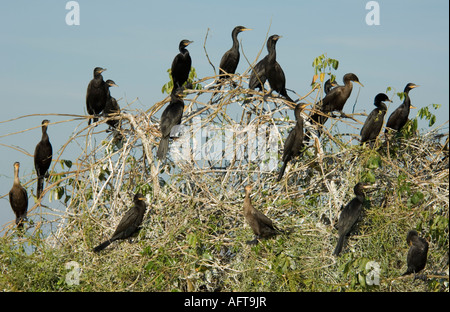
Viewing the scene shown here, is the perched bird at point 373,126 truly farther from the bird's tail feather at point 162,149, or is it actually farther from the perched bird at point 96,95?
the perched bird at point 96,95

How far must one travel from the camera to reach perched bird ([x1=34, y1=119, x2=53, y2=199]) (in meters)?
7.99

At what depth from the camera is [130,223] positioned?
21.6 feet

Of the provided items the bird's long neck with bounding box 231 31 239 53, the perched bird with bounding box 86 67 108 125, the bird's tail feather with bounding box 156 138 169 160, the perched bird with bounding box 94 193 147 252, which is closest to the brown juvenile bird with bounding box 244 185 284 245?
the perched bird with bounding box 94 193 147 252

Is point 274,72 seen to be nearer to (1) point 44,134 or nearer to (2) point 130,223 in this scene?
(2) point 130,223

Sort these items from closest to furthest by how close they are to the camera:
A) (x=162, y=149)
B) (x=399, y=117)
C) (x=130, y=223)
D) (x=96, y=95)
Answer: (x=130, y=223) < (x=162, y=149) < (x=399, y=117) < (x=96, y=95)

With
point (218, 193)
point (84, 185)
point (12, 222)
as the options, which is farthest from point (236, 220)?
point (12, 222)

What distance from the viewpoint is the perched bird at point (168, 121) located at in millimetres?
7059

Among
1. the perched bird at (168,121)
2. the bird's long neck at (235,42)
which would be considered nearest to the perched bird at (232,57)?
the bird's long neck at (235,42)

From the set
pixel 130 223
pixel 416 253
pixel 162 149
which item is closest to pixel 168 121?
pixel 162 149

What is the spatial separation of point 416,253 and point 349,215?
29.3 inches

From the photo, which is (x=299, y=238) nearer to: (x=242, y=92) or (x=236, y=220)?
(x=236, y=220)

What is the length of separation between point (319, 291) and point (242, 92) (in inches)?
105

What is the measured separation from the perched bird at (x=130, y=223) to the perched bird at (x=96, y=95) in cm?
208

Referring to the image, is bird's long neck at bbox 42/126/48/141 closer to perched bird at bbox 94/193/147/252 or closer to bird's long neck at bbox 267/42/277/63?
perched bird at bbox 94/193/147/252
